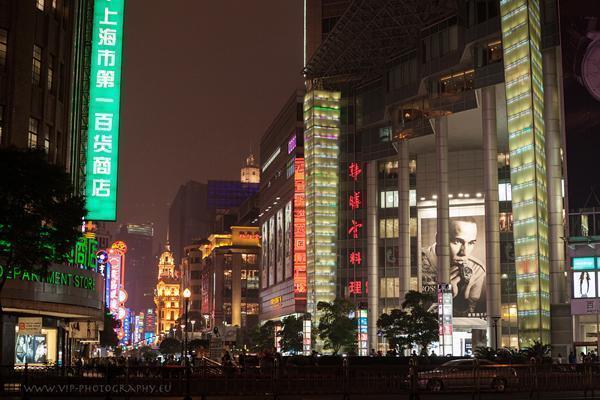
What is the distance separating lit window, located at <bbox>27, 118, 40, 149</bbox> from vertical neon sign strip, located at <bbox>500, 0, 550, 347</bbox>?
127ft

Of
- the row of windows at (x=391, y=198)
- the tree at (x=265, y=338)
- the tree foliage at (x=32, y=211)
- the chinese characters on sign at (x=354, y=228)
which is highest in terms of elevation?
the row of windows at (x=391, y=198)

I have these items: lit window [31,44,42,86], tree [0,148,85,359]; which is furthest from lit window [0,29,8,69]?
tree [0,148,85,359]

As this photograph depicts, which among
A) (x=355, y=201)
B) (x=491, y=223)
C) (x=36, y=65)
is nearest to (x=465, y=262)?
(x=355, y=201)

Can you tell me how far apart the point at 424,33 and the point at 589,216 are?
126 feet

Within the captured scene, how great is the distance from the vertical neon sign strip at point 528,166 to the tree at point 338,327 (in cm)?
2975

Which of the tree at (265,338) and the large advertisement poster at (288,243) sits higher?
the large advertisement poster at (288,243)

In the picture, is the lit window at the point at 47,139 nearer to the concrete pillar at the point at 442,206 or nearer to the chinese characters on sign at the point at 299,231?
the concrete pillar at the point at 442,206

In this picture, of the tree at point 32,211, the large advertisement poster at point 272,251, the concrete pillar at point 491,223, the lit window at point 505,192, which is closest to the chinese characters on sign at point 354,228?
the lit window at point 505,192

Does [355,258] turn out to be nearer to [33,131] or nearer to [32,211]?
[33,131]

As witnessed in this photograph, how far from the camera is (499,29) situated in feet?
268

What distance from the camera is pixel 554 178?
72.4 metres

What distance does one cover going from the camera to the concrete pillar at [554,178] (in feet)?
234

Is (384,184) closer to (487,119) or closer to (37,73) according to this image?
(487,119)

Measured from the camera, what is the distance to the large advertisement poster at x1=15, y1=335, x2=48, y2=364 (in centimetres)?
5345
